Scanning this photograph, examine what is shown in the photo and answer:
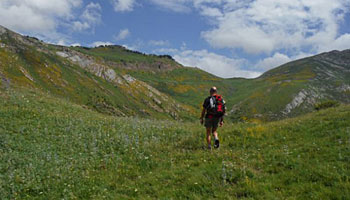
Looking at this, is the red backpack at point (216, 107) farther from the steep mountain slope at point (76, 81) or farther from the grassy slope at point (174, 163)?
the steep mountain slope at point (76, 81)

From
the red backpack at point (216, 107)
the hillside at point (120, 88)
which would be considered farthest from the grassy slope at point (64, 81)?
the red backpack at point (216, 107)

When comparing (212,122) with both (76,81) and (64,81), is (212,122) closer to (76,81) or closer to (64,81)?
(64,81)

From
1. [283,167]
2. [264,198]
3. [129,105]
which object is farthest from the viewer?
[129,105]

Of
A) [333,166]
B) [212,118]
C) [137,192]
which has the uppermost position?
[212,118]

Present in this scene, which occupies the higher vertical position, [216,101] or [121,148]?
[216,101]

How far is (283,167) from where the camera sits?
8766mm

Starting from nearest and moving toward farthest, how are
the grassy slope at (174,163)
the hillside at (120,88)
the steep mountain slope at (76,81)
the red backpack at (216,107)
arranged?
the grassy slope at (174,163) < the red backpack at (216,107) < the steep mountain slope at (76,81) < the hillside at (120,88)

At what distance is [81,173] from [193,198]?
14.2 ft

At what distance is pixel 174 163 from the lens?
1002 cm

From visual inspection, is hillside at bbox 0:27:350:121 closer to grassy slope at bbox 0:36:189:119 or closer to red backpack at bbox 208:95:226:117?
grassy slope at bbox 0:36:189:119

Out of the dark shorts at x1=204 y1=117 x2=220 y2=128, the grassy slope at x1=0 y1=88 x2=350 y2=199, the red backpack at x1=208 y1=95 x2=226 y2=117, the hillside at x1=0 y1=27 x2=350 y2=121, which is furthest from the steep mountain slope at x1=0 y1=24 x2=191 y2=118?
the red backpack at x1=208 y1=95 x2=226 y2=117

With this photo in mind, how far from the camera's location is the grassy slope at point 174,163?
7492mm

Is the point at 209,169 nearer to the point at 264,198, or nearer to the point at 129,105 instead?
the point at 264,198

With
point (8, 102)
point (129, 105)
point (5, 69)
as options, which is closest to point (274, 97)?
point (129, 105)
